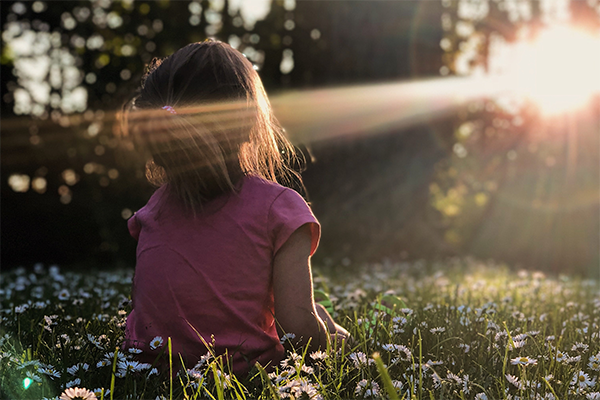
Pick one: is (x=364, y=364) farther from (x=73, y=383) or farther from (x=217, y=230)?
(x=73, y=383)

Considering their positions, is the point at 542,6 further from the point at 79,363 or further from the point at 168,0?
the point at 79,363

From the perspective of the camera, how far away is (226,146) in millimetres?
1979

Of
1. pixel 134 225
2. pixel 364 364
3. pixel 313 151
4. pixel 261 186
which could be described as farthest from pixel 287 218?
pixel 313 151

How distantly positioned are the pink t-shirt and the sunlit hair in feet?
0.35

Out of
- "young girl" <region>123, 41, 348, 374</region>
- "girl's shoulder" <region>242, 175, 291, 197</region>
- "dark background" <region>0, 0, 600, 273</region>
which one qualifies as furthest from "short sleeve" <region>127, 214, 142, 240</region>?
"dark background" <region>0, 0, 600, 273</region>

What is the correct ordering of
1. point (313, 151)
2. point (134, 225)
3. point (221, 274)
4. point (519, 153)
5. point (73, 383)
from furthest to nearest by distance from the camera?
point (519, 153) < point (313, 151) < point (134, 225) < point (221, 274) < point (73, 383)

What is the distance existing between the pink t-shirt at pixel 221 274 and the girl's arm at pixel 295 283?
44 mm

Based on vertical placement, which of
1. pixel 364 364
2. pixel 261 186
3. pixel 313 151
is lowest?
pixel 313 151

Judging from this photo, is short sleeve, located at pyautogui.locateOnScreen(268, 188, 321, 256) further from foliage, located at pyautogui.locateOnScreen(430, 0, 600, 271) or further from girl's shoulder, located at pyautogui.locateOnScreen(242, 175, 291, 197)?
foliage, located at pyautogui.locateOnScreen(430, 0, 600, 271)

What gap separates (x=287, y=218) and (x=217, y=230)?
275mm

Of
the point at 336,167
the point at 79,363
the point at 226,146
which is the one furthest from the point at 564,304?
the point at 336,167

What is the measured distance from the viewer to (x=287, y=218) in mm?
1895

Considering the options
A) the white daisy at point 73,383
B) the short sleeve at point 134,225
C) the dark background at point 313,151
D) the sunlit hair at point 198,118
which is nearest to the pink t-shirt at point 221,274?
the sunlit hair at point 198,118

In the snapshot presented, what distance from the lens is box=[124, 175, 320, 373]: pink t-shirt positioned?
6.40 ft
